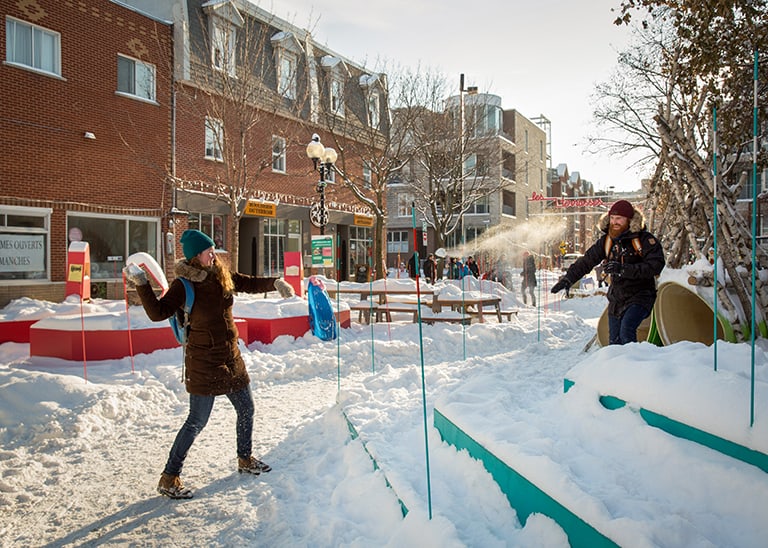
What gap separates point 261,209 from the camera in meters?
22.0

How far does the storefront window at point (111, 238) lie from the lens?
52.7ft

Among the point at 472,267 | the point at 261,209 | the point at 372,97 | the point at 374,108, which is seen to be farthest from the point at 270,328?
the point at 372,97

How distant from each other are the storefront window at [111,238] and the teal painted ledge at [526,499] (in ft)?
50.8

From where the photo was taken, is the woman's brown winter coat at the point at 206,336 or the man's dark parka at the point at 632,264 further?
the man's dark parka at the point at 632,264

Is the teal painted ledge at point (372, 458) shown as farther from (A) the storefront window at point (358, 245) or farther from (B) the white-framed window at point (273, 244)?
(A) the storefront window at point (358, 245)

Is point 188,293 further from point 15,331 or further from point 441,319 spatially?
point 15,331

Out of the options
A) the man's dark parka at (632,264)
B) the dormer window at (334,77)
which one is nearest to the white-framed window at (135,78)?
the dormer window at (334,77)

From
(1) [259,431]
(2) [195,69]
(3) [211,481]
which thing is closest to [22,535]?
(3) [211,481]

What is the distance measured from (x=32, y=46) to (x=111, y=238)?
5498 millimetres

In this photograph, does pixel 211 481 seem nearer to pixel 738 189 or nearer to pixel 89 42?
pixel 738 189

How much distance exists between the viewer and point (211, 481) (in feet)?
14.1

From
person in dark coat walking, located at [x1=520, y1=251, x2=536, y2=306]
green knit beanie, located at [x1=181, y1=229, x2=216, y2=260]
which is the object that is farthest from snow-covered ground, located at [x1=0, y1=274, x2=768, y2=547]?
person in dark coat walking, located at [x1=520, y1=251, x2=536, y2=306]

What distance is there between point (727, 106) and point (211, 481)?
9081mm

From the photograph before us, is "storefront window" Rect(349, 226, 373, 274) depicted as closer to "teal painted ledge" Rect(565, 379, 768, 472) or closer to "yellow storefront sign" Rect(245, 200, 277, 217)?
"yellow storefront sign" Rect(245, 200, 277, 217)
